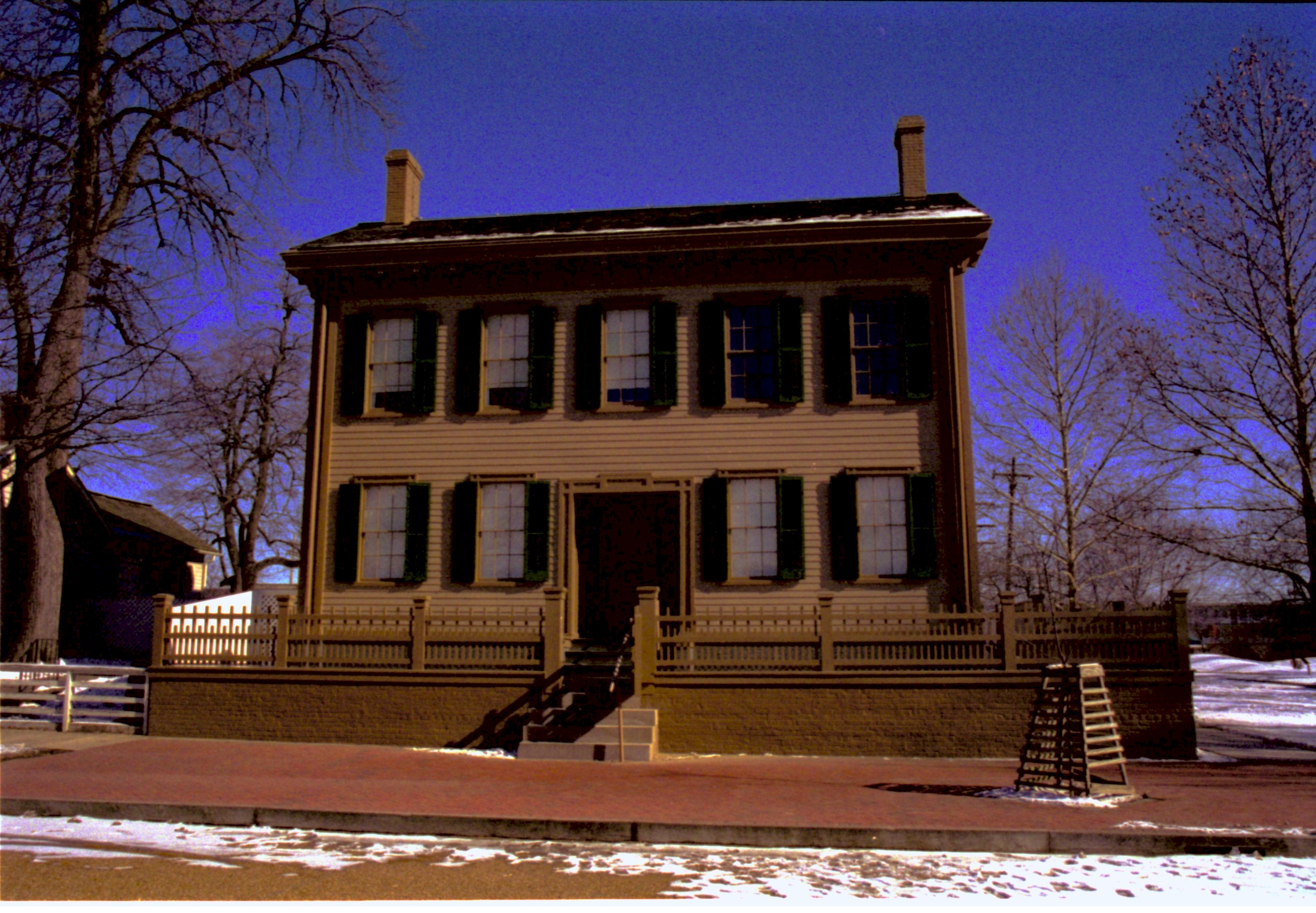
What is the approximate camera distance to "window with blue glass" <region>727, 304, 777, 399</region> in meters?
16.2

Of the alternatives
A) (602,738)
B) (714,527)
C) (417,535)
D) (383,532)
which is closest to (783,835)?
(602,738)

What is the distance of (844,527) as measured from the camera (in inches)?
605

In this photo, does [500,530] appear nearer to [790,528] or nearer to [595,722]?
[595,722]

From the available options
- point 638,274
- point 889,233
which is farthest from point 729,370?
point 889,233

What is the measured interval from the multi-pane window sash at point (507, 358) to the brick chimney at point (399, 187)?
12.5 ft

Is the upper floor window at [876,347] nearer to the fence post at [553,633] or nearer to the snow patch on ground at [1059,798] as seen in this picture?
the fence post at [553,633]

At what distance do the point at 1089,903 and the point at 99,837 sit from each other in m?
7.14

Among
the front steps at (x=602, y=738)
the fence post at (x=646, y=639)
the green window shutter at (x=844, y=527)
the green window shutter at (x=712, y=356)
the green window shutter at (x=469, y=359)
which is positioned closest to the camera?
the front steps at (x=602, y=738)

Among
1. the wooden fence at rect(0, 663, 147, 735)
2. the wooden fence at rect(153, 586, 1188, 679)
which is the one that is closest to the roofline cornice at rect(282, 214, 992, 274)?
the wooden fence at rect(153, 586, 1188, 679)

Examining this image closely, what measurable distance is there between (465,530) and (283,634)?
314cm

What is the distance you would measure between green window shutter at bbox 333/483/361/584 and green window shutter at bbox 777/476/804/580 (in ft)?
22.3

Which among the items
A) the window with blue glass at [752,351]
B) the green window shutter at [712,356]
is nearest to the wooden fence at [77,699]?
the green window shutter at [712,356]

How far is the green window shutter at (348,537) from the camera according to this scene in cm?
A: 1641

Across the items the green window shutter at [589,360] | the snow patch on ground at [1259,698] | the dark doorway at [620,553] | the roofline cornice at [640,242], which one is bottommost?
the snow patch on ground at [1259,698]
